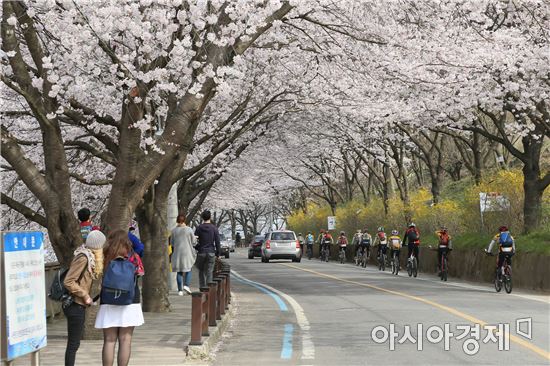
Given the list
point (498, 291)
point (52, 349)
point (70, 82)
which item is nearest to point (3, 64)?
point (70, 82)

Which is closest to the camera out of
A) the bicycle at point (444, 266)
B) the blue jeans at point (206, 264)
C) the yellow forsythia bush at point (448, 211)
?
the blue jeans at point (206, 264)

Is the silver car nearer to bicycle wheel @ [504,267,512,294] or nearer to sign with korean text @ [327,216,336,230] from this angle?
sign with korean text @ [327,216,336,230]

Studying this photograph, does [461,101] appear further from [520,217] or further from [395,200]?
[395,200]

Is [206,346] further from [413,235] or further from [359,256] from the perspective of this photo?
[359,256]

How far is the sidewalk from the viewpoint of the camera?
11.0m

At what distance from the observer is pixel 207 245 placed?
1942 cm

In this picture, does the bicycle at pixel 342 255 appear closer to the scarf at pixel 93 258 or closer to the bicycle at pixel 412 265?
the bicycle at pixel 412 265

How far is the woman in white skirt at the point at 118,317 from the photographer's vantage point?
9.09 m

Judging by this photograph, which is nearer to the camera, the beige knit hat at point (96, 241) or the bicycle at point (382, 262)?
the beige knit hat at point (96, 241)

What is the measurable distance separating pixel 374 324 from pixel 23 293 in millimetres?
8167

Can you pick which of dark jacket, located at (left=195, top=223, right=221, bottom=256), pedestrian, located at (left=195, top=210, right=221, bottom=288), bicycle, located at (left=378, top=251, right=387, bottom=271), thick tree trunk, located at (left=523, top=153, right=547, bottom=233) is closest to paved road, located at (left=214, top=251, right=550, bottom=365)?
pedestrian, located at (left=195, top=210, right=221, bottom=288)

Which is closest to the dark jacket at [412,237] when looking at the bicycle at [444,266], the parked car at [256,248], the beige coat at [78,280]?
the bicycle at [444,266]

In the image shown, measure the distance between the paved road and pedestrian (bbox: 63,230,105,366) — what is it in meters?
2.48

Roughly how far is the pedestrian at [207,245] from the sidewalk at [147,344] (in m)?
2.40
